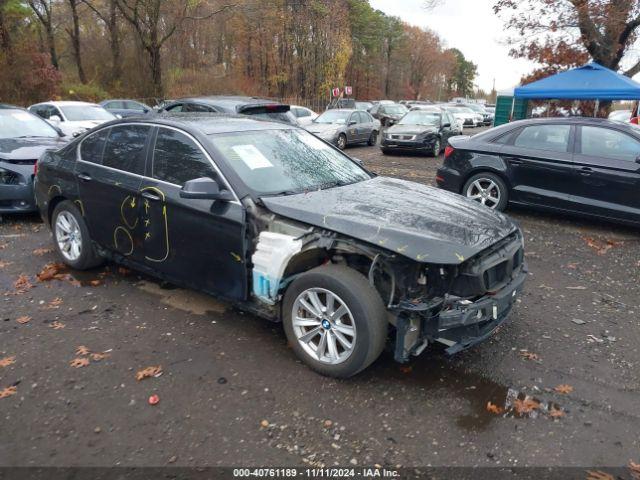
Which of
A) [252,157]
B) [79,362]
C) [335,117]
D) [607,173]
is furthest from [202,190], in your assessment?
[335,117]

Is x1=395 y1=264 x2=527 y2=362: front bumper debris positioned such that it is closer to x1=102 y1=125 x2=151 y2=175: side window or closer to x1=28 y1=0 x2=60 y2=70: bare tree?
x1=102 y1=125 x2=151 y2=175: side window

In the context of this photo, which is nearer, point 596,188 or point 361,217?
point 361,217

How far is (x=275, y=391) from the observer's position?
3.25m

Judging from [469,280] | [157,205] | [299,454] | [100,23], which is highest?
[100,23]

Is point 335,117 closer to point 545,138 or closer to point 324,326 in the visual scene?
point 545,138

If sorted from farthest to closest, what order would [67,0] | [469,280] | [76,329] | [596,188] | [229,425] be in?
[67,0] < [596,188] < [76,329] < [469,280] < [229,425]

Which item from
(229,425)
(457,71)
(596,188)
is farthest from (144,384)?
(457,71)

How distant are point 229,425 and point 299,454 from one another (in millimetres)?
481

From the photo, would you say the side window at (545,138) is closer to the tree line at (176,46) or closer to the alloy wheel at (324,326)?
the alloy wheel at (324,326)

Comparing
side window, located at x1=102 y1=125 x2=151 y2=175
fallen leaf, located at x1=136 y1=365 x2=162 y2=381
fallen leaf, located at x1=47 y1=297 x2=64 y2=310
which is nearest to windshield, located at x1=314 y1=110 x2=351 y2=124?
side window, located at x1=102 y1=125 x2=151 y2=175

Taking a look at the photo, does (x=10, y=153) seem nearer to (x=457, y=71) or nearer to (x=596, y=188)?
(x=596, y=188)

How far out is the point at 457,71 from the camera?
110m

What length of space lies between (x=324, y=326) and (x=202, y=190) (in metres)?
1.30

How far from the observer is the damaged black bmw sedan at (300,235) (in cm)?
314
